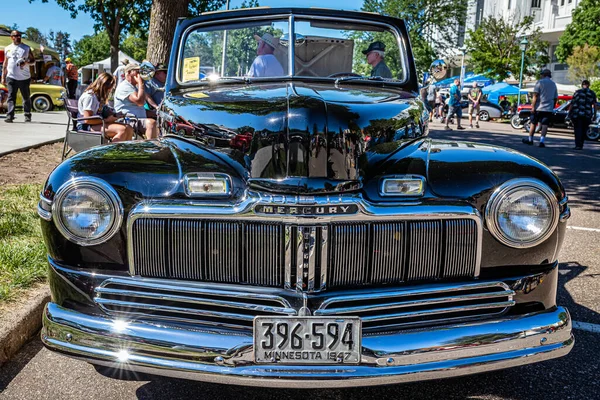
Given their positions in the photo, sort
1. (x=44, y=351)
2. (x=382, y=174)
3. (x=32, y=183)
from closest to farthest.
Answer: (x=382, y=174), (x=44, y=351), (x=32, y=183)

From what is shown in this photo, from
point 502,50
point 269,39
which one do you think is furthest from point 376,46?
point 502,50

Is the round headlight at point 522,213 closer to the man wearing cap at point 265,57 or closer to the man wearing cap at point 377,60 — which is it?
the man wearing cap at point 377,60

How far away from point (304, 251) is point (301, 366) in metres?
0.41

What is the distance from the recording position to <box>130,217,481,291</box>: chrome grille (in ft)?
7.29

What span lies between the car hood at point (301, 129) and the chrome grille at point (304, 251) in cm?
19

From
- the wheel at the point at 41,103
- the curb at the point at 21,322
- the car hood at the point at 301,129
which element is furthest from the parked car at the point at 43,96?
the car hood at the point at 301,129

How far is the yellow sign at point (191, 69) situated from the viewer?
382 cm

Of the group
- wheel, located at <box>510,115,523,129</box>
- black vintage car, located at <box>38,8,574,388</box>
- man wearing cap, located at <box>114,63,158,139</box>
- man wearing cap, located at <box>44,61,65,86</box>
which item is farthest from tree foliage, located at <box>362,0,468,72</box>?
black vintage car, located at <box>38,8,574,388</box>

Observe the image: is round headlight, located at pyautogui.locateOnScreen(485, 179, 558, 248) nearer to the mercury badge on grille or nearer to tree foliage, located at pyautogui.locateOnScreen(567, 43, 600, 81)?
the mercury badge on grille

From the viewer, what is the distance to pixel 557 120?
21922 mm

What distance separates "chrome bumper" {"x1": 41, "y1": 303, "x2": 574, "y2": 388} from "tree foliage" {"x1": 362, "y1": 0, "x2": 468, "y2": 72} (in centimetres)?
4470

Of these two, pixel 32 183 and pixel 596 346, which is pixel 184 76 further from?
pixel 32 183

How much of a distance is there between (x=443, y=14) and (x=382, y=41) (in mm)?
48157

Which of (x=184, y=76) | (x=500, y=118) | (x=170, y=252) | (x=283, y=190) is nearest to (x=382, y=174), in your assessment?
(x=283, y=190)
